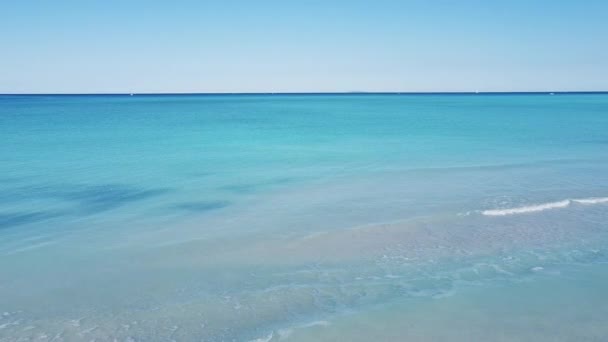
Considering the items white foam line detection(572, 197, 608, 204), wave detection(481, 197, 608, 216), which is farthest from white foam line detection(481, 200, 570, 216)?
white foam line detection(572, 197, 608, 204)

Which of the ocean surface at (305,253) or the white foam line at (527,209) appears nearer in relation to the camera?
the ocean surface at (305,253)

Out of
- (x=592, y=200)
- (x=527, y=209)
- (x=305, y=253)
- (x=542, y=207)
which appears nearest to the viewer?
(x=305, y=253)

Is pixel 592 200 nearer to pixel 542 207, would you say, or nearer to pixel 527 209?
pixel 542 207

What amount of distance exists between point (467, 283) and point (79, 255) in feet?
28.6

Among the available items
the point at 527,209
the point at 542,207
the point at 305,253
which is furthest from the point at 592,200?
the point at 305,253

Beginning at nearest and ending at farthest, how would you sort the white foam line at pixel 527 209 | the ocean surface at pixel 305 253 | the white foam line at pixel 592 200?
the ocean surface at pixel 305 253
the white foam line at pixel 527 209
the white foam line at pixel 592 200

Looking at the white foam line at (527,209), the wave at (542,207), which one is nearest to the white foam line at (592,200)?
the wave at (542,207)

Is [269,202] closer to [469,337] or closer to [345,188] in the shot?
[345,188]

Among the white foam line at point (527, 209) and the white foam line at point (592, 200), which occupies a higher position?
the white foam line at point (592, 200)

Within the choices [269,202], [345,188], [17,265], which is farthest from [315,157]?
[17,265]

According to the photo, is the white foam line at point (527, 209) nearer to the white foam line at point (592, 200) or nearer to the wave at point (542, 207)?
the wave at point (542, 207)

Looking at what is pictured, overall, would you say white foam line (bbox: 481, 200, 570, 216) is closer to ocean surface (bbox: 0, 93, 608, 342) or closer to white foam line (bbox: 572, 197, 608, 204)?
ocean surface (bbox: 0, 93, 608, 342)

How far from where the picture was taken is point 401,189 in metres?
18.5

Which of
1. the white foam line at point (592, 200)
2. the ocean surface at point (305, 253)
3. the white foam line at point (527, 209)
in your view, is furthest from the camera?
the white foam line at point (592, 200)
